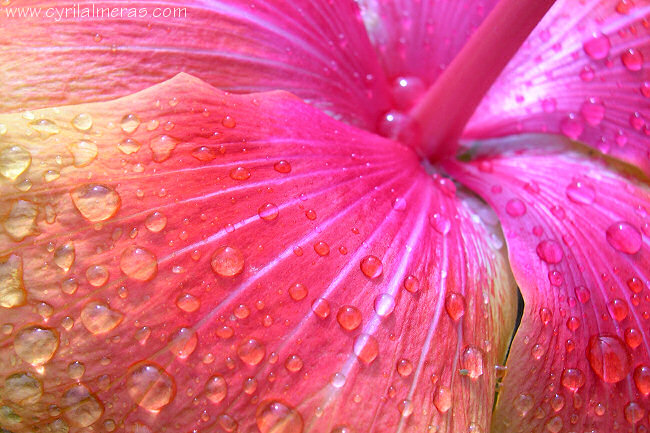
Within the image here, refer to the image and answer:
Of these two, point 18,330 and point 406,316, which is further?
point 406,316

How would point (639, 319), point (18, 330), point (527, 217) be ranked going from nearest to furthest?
point (18, 330) → point (639, 319) → point (527, 217)

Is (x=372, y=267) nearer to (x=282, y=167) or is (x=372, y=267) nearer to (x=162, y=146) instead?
(x=282, y=167)

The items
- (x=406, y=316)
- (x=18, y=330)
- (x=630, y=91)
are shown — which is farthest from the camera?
(x=630, y=91)

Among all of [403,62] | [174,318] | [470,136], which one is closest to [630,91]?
[470,136]

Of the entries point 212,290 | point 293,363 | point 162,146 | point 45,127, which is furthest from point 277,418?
point 45,127

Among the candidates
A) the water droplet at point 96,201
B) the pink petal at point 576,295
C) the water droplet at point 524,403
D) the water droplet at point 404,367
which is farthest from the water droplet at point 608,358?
the water droplet at point 96,201

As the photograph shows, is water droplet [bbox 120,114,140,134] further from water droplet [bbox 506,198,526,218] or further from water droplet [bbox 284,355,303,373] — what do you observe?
water droplet [bbox 506,198,526,218]

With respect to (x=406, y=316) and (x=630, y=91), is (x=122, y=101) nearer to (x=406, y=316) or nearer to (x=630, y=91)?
(x=406, y=316)

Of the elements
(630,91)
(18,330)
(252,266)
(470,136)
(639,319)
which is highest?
(630,91)
